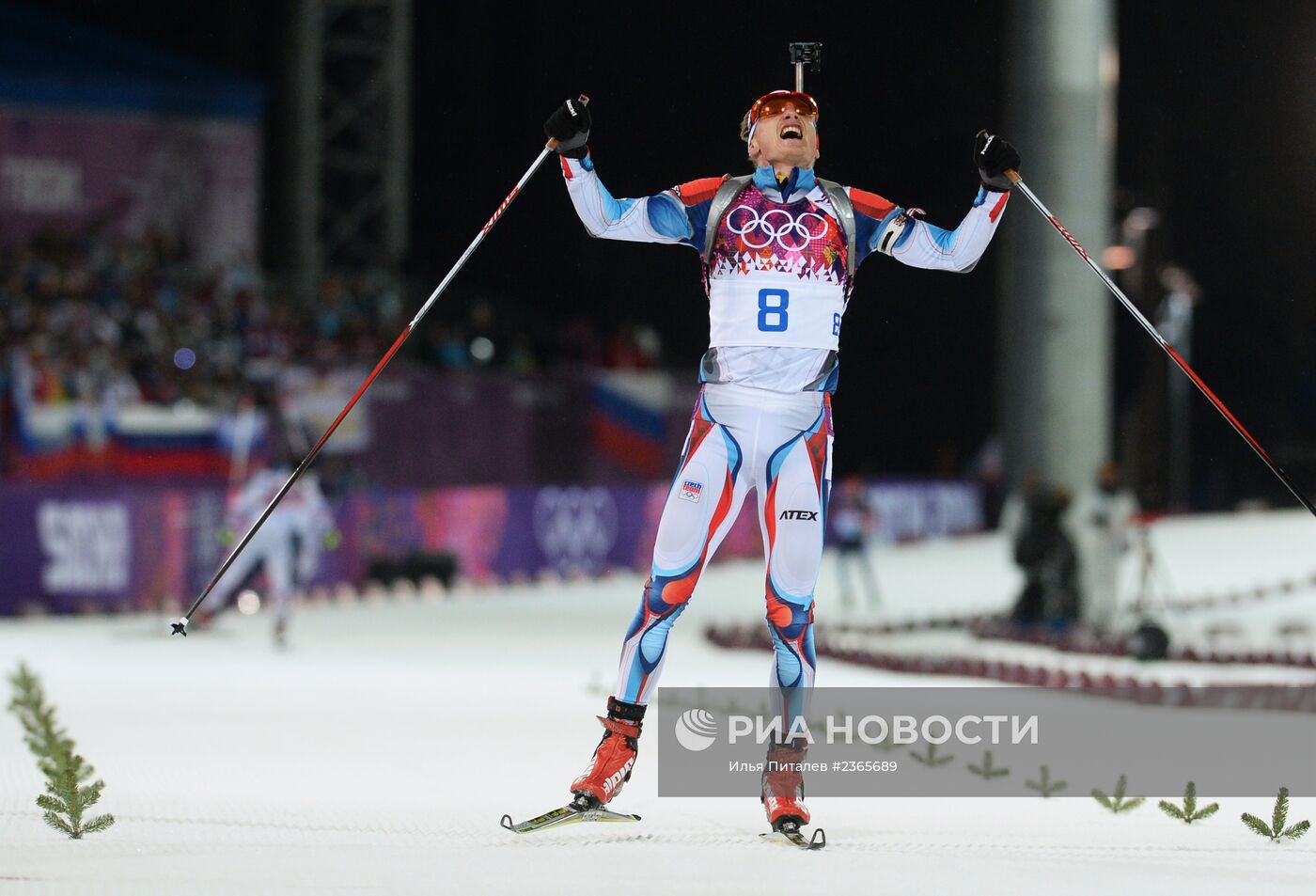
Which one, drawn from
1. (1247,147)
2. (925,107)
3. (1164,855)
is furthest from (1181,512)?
(1164,855)

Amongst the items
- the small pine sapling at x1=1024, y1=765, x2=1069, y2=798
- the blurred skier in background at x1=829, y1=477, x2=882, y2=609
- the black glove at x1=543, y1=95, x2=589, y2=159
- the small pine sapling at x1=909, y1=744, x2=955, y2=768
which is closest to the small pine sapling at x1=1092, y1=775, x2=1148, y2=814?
the small pine sapling at x1=1024, y1=765, x2=1069, y2=798

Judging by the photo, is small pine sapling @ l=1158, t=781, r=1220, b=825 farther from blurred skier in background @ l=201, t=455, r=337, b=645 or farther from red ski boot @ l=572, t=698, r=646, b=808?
blurred skier in background @ l=201, t=455, r=337, b=645

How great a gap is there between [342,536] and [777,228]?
578 inches

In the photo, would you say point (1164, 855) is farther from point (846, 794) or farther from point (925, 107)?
point (925, 107)

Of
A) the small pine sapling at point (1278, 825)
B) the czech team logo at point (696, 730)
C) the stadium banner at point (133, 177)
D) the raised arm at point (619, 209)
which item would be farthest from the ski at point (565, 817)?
the stadium banner at point (133, 177)

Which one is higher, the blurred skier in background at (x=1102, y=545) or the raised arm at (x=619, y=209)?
the raised arm at (x=619, y=209)

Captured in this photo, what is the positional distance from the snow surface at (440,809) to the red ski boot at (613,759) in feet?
0.40

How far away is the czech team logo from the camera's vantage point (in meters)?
6.41

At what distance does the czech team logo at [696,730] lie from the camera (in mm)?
6410

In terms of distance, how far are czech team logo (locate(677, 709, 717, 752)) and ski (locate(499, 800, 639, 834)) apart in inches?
29.9

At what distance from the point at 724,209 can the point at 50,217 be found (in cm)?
1956

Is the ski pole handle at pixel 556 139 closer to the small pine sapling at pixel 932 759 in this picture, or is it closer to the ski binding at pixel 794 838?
the ski binding at pixel 794 838

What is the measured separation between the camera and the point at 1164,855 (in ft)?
18.2

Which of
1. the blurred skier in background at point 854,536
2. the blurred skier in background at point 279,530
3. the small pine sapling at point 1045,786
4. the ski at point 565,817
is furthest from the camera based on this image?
the blurred skier in background at point 854,536
